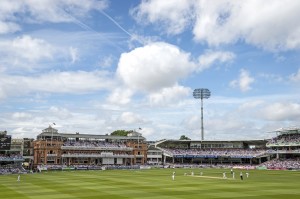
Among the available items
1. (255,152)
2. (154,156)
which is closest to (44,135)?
(154,156)

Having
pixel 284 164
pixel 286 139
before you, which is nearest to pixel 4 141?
pixel 284 164

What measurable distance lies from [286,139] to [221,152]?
67.8 feet

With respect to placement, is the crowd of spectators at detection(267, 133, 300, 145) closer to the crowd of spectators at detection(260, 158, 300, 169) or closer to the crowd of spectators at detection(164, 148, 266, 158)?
the crowd of spectators at detection(260, 158, 300, 169)

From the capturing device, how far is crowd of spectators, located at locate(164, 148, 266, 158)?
99.9 metres

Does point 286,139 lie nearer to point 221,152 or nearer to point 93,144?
point 221,152

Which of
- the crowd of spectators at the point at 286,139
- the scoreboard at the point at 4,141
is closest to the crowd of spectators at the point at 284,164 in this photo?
the crowd of spectators at the point at 286,139

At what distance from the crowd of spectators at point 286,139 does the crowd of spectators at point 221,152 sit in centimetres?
544

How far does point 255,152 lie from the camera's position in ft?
330

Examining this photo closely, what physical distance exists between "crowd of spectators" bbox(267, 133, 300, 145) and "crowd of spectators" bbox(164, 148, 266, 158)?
214 inches

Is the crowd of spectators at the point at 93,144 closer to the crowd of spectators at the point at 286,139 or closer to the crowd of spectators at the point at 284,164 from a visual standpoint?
the crowd of spectators at the point at 284,164

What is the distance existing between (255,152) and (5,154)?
66.6 m

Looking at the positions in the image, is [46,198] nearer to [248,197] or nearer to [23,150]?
[248,197]

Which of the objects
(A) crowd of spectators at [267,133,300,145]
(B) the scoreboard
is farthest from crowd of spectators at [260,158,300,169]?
(B) the scoreboard

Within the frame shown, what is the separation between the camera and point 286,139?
9144 centimetres
